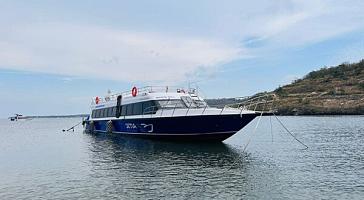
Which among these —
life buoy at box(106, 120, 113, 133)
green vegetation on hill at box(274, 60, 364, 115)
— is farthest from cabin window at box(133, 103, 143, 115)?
green vegetation on hill at box(274, 60, 364, 115)

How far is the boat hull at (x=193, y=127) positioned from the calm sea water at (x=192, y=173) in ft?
2.98

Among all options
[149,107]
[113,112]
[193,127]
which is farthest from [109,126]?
[193,127]

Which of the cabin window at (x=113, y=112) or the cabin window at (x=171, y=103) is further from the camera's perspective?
the cabin window at (x=113, y=112)

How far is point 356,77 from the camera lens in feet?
407

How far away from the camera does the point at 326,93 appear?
4469 inches

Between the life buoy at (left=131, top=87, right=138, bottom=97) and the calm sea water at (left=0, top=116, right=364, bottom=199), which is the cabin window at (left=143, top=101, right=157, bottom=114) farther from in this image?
the calm sea water at (left=0, top=116, right=364, bottom=199)

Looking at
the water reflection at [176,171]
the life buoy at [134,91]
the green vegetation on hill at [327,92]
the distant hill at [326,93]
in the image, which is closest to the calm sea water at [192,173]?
the water reflection at [176,171]

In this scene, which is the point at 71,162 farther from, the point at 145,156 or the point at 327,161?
the point at 327,161

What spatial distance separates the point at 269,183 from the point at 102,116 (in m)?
34.6

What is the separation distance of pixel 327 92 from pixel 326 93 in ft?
3.79

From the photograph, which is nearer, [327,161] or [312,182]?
[312,182]

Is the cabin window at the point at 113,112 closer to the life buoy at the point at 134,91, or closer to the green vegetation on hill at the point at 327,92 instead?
the life buoy at the point at 134,91

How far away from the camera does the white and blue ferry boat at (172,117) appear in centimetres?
3048

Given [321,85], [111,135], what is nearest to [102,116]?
[111,135]
